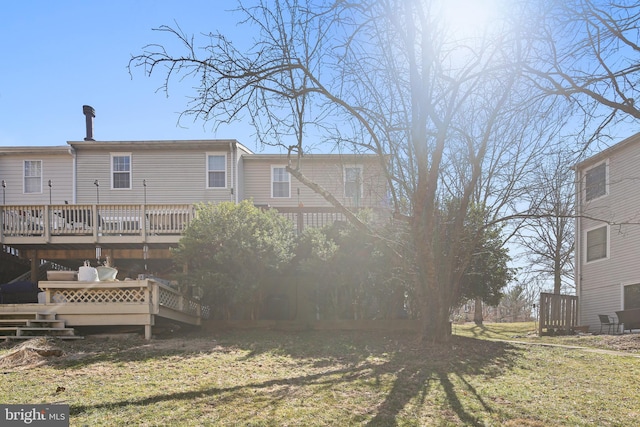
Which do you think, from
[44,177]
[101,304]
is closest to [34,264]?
[44,177]

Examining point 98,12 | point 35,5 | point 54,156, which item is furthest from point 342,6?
point 54,156

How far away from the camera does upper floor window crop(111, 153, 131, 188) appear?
17828 mm

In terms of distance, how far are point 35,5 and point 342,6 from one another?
476cm

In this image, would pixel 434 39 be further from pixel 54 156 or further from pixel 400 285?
pixel 54 156

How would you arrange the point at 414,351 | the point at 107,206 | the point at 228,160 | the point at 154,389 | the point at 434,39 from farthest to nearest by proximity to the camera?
the point at 228,160 → the point at 107,206 → the point at 414,351 → the point at 434,39 → the point at 154,389

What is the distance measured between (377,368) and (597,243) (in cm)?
1275

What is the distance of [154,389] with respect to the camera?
6.18m

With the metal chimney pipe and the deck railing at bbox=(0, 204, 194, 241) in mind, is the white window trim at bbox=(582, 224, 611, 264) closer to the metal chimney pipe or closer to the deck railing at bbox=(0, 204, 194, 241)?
the deck railing at bbox=(0, 204, 194, 241)

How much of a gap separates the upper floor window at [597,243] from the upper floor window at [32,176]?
18.9 m

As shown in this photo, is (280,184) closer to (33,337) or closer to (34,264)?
(34,264)

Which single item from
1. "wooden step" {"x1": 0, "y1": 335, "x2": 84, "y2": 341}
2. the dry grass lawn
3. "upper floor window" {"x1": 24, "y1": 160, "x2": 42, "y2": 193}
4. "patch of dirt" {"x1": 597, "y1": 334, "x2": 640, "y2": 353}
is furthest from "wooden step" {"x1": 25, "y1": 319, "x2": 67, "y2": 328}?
"patch of dirt" {"x1": 597, "y1": 334, "x2": 640, "y2": 353}

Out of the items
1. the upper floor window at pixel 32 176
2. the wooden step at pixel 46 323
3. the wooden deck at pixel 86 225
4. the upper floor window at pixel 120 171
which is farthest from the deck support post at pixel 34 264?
the wooden step at pixel 46 323

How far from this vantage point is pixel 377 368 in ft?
24.8
